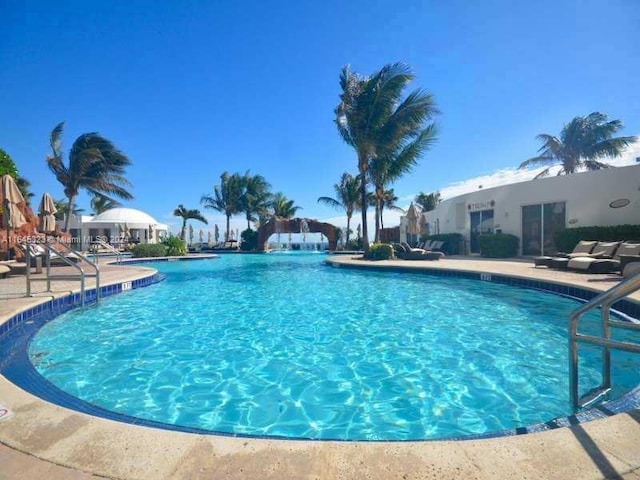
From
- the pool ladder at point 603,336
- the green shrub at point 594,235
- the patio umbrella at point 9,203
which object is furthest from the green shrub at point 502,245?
the patio umbrella at point 9,203

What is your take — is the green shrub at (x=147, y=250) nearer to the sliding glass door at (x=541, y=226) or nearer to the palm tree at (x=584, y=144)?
the sliding glass door at (x=541, y=226)

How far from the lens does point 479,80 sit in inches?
468

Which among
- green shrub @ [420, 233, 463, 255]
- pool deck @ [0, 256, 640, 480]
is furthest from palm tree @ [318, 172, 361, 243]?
pool deck @ [0, 256, 640, 480]

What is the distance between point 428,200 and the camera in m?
40.2

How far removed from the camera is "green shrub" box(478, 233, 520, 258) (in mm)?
16250

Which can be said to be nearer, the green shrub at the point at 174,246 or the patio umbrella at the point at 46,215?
the patio umbrella at the point at 46,215

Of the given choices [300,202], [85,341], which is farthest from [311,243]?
[85,341]

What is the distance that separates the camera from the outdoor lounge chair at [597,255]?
10031 mm

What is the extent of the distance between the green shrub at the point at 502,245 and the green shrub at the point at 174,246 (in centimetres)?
1911

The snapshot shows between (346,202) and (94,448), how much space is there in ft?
106

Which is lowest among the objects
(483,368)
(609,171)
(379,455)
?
(483,368)

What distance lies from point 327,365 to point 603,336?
2.64 meters

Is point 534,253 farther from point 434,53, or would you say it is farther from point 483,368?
point 483,368

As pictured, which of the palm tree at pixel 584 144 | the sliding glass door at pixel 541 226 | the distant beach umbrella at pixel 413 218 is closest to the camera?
the sliding glass door at pixel 541 226
